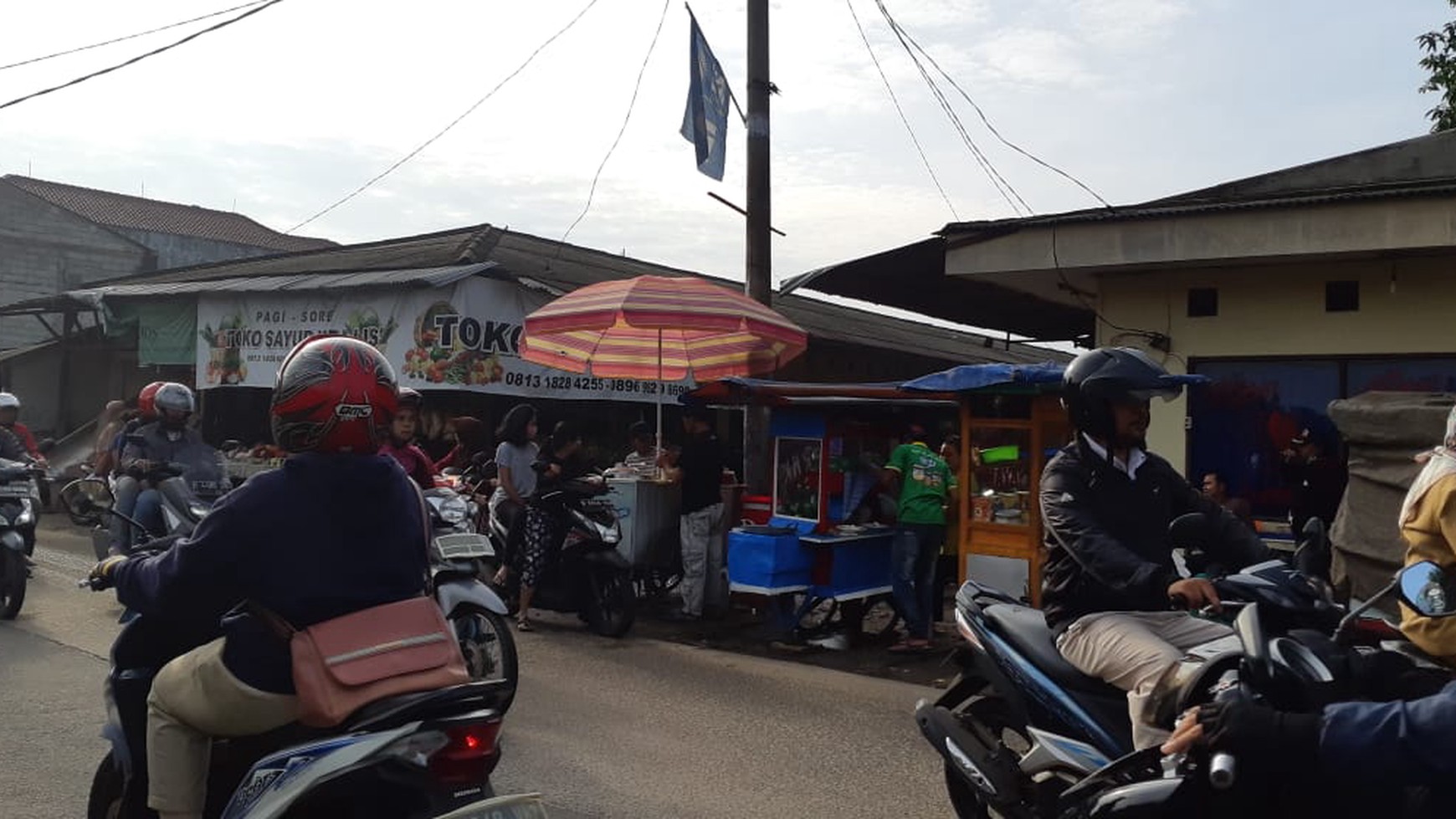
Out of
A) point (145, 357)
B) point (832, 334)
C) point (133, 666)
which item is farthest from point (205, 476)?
point (832, 334)

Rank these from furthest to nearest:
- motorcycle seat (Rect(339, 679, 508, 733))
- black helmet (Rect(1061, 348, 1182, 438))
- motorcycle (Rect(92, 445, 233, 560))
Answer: motorcycle (Rect(92, 445, 233, 560)) < black helmet (Rect(1061, 348, 1182, 438)) < motorcycle seat (Rect(339, 679, 508, 733))

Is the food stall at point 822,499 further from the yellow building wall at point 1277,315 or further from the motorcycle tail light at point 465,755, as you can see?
the motorcycle tail light at point 465,755

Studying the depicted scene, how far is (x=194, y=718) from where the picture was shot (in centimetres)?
301

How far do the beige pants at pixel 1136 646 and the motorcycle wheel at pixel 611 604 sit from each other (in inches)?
226

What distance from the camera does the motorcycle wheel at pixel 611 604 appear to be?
9.30 metres

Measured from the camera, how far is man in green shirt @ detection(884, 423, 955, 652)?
906cm

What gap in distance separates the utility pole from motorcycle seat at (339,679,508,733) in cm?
780

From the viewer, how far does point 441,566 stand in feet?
20.6

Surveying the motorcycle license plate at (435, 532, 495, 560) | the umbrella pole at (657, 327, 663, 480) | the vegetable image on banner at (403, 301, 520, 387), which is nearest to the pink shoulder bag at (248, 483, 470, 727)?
the motorcycle license plate at (435, 532, 495, 560)

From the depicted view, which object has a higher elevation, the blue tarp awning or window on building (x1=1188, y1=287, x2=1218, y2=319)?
window on building (x1=1188, y1=287, x2=1218, y2=319)

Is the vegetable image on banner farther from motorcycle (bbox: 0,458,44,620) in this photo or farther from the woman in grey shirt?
motorcycle (bbox: 0,458,44,620)

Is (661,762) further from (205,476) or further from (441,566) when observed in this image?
(205,476)

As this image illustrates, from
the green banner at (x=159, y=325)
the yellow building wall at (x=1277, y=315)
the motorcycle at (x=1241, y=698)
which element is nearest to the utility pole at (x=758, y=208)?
the yellow building wall at (x=1277, y=315)

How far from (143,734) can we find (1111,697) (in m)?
2.90
